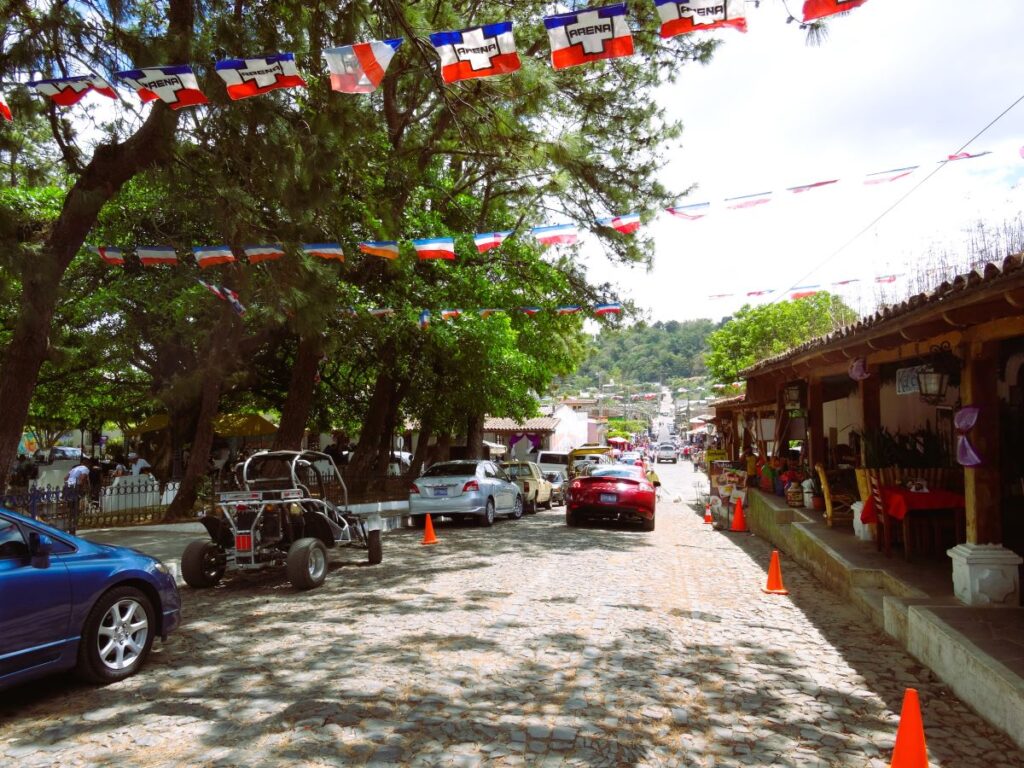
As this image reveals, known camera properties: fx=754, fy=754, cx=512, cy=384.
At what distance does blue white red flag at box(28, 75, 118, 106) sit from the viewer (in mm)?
7559

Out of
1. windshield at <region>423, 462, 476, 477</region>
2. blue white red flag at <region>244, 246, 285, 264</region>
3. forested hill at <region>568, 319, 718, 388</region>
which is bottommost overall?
windshield at <region>423, 462, 476, 477</region>

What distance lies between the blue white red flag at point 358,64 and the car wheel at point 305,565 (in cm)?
507

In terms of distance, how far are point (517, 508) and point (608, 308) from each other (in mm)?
5631

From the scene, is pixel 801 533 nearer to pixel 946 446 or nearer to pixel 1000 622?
pixel 946 446

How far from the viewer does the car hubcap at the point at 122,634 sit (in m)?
5.40

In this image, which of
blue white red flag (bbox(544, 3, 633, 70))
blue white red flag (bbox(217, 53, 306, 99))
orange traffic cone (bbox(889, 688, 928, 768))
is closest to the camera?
orange traffic cone (bbox(889, 688, 928, 768))

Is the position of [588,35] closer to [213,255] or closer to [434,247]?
[434,247]

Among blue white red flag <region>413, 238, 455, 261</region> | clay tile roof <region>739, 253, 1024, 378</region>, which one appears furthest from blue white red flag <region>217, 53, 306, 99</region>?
clay tile roof <region>739, 253, 1024, 378</region>

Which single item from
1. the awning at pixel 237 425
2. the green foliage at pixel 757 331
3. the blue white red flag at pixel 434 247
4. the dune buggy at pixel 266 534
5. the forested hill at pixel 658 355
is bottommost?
the dune buggy at pixel 266 534

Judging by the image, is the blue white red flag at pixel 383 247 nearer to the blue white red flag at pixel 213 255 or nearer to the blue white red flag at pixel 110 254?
the blue white red flag at pixel 213 255

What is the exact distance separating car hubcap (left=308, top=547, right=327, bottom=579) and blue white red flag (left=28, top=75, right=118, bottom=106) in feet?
17.7

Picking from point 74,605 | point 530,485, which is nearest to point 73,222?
point 74,605

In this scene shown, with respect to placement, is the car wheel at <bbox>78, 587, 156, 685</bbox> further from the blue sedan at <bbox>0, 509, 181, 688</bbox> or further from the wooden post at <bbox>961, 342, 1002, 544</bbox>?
the wooden post at <bbox>961, 342, 1002, 544</bbox>

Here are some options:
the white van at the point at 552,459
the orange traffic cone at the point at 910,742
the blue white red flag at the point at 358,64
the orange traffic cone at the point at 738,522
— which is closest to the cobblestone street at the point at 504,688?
Result: the orange traffic cone at the point at 910,742
